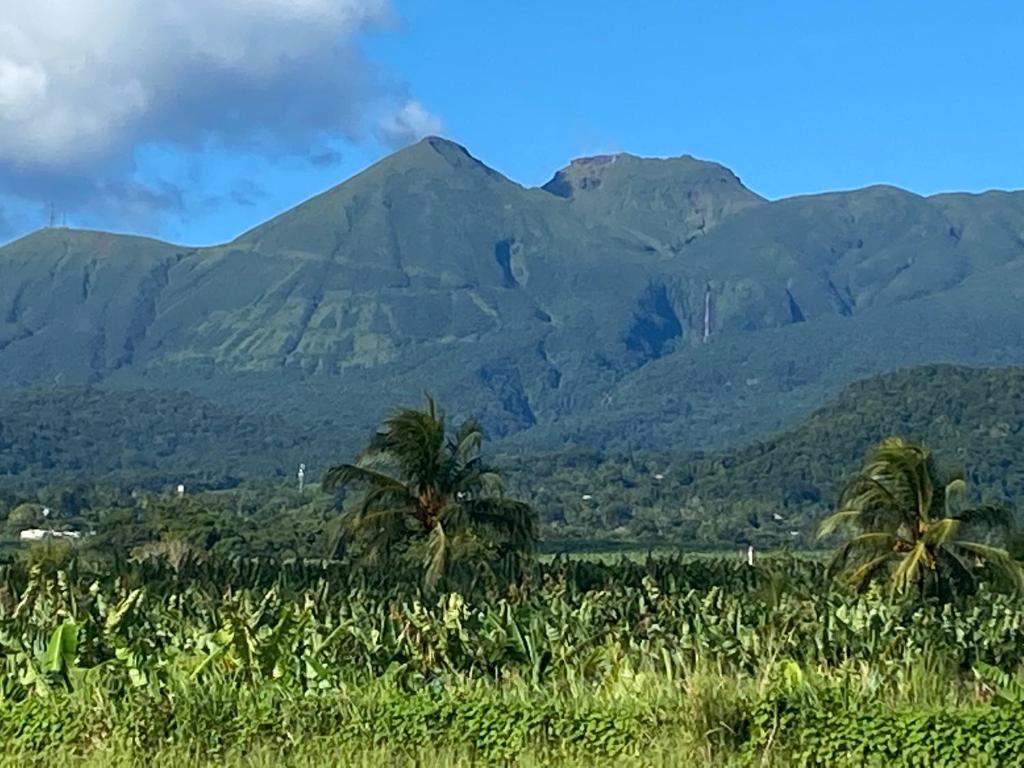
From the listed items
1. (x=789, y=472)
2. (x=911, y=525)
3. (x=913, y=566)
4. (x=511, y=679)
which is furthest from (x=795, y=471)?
(x=511, y=679)

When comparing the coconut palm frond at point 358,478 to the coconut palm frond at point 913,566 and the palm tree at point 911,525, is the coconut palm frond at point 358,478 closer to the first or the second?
the palm tree at point 911,525

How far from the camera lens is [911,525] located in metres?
23.8

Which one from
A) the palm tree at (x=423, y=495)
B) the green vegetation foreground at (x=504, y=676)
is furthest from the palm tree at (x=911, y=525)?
the palm tree at (x=423, y=495)

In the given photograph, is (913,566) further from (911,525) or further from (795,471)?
(795,471)

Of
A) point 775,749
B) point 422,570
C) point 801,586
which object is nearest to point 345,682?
point 775,749

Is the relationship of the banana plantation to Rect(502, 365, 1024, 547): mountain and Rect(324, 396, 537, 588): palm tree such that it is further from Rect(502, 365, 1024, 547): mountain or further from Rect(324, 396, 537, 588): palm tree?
Rect(502, 365, 1024, 547): mountain

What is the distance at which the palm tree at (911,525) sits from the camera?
73.4 feet

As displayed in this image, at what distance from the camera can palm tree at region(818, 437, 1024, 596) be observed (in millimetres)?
22359

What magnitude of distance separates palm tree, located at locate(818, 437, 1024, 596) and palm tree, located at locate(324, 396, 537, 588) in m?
4.80

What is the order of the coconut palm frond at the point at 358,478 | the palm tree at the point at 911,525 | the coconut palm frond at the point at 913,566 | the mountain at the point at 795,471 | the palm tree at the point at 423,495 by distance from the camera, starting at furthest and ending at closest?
1. the mountain at the point at 795,471
2. the coconut palm frond at the point at 358,478
3. the palm tree at the point at 423,495
4. the palm tree at the point at 911,525
5. the coconut palm frond at the point at 913,566

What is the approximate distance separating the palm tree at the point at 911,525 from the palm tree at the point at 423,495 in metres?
4.80

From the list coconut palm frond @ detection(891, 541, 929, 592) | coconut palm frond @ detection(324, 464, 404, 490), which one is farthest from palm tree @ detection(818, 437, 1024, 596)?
coconut palm frond @ detection(324, 464, 404, 490)

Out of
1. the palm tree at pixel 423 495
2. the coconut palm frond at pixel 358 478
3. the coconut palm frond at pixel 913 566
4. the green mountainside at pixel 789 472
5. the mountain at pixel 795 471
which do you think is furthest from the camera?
the green mountainside at pixel 789 472

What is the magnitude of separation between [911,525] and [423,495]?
710 centimetres
